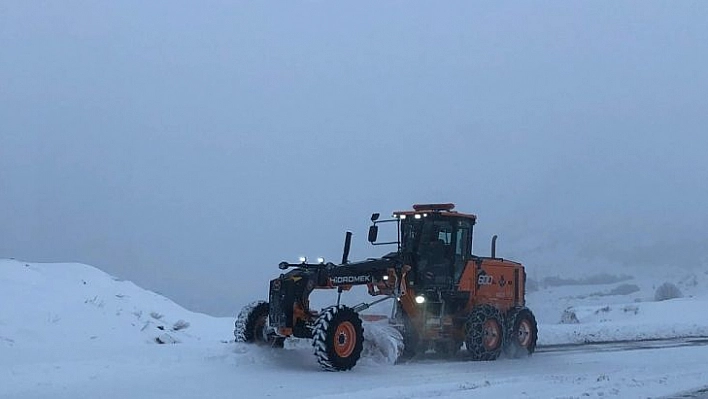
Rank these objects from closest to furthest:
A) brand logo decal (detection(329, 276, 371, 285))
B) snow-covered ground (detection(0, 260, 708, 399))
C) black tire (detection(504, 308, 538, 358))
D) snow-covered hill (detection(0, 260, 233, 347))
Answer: snow-covered ground (detection(0, 260, 708, 399)) < brand logo decal (detection(329, 276, 371, 285)) < snow-covered hill (detection(0, 260, 233, 347)) < black tire (detection(504, 308, 538, 358))

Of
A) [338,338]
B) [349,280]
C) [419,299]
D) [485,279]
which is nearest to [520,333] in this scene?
[485,279]

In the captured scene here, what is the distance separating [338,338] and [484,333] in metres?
4.43

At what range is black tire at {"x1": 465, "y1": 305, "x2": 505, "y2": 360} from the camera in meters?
17.0

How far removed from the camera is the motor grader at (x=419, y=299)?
1411 centimetres

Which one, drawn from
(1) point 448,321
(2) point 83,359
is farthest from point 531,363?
(2) point 83,359

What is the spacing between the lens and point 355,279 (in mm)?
15266

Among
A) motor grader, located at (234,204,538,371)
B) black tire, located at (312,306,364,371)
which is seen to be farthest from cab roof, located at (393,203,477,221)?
black tire, located at (312,306,364,371)

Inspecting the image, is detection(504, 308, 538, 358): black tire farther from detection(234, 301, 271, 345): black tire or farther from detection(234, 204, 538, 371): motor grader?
detection(234, 301, 271, 345): black tire

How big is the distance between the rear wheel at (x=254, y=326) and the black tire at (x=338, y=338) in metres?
1.54

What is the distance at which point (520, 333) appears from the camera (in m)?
19.1

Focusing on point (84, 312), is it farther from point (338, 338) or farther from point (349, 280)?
point (338, 338)

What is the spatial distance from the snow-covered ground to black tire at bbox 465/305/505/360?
422 mm

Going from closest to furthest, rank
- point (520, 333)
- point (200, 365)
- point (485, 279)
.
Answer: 1. point (200, 365)
2. point (485, 279)
3. point (520, 333)

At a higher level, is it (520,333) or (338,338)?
(520,333)
